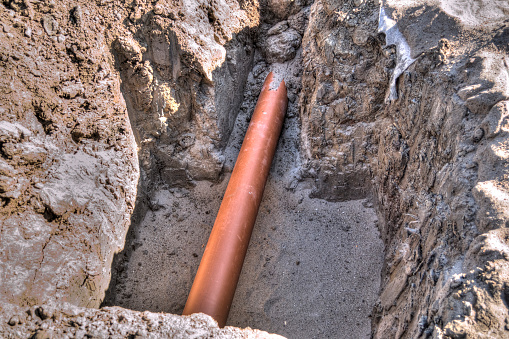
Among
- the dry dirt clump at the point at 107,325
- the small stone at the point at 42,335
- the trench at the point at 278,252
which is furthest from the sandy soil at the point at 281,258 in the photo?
the small stone at the point at 42,335

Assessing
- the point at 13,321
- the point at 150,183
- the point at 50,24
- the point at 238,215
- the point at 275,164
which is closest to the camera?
the point at 13,321

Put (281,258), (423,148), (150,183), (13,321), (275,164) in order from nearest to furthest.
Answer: (13,321) < (423,148) < (281,258) < (150,183) < (275,164)

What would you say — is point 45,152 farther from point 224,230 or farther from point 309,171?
point 309,171

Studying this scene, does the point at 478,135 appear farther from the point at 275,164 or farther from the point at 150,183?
the point at 150,183

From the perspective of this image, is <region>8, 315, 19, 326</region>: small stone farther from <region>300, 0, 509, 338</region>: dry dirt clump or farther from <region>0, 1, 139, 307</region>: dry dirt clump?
<region>300, 0, 509, 338</region>: dry dirt clump

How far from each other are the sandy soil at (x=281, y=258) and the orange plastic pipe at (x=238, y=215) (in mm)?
343

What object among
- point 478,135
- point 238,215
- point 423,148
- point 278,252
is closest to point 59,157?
point 238,215

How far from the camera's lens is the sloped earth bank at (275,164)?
2021 mm

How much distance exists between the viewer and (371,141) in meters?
3.65

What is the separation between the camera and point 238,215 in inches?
133

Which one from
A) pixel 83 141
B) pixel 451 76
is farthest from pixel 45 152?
pixel 451 76

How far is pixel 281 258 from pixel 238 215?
0.73 meters

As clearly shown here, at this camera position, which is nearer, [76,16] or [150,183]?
[76,16]

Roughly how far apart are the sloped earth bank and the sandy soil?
2cm
